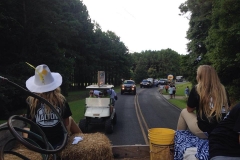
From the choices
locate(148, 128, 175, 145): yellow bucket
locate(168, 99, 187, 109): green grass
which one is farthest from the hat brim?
locate(168, 99, 187, 109): green grass

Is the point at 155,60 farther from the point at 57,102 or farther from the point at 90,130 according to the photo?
the point at 57,102

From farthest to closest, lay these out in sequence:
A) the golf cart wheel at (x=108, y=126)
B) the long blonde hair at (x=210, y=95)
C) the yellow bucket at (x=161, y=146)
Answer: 1. the golf cart wheel at (x=108, y=126)
2. the yellow bucket at (x=161, y=146)
3. the long blonde hair at (x=210, y=95)

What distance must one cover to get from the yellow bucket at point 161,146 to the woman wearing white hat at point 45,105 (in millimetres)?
1415

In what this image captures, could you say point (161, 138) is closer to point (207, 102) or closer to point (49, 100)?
point (207, 102)

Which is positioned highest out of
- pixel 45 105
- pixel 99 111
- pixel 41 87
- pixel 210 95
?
pixel 41 87

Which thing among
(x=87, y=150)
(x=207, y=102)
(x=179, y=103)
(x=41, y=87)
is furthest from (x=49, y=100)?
(x=179, y=103)

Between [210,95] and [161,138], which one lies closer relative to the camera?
[210,95]

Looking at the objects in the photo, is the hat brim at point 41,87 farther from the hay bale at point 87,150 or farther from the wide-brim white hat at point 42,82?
the hay bale at point 87,150

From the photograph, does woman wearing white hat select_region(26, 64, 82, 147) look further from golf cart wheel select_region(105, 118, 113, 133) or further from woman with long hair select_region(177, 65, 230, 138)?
golf cart wheel select_region(105, 118, 113, 133)

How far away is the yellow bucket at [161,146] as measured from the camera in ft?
12.7

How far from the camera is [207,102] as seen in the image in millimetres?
3609

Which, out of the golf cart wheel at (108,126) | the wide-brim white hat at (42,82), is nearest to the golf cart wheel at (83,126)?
the golf cart wheel at (108,126)

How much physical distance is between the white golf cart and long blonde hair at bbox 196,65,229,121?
23.3ft

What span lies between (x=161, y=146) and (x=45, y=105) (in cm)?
184
